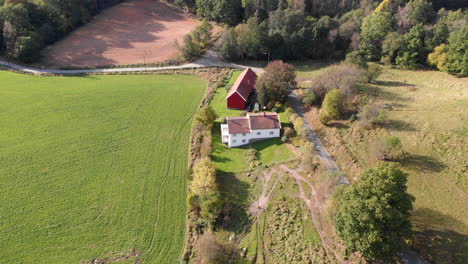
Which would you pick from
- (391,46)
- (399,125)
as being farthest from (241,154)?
(391,46)

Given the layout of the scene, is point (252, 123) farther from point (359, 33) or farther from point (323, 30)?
point (359, 33)

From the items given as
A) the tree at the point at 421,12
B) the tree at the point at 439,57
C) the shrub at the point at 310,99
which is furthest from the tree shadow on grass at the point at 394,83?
the tree at the point at 421,12

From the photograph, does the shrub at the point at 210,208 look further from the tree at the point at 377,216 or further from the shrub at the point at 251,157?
the tree at the point at 377,216

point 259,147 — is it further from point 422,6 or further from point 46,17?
point 46,17

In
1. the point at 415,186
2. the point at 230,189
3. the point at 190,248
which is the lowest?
the point at 190,248

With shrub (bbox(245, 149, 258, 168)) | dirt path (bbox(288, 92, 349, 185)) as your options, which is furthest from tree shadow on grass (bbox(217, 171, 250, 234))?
dirt path (bbox(288, 92, 349, 185))

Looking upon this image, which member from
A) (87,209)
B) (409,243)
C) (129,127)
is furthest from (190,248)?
(129,127)
